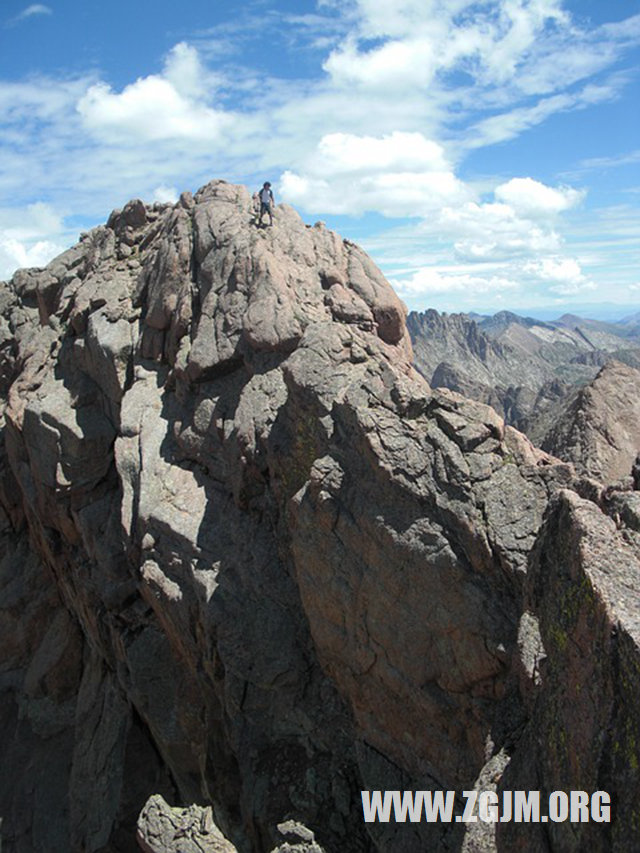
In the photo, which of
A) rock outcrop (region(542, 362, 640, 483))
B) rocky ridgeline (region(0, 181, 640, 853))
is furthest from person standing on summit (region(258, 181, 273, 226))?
rock outcrop (region(542, 362, 640, 483))

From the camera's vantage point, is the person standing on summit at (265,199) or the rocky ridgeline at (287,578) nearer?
the rocky ridgeline at (287,578)

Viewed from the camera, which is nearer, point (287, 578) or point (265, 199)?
point (287, 578)

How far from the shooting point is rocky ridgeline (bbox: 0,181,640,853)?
1269 centimetres

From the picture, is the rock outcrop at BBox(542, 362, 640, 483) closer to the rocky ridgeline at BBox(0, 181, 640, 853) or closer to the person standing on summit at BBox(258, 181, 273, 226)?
the rocky ridgeline at BBox(0, 181, 640, 853)

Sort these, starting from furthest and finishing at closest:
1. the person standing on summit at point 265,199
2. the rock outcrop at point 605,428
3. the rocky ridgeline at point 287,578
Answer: the person standing on summit at point 265,199 < the rock outcrop at point 605,428 < the rocky ridgeline at point 287,578

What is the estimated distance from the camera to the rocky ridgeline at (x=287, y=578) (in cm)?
1269

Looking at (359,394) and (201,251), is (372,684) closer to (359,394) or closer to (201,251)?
(359,394)

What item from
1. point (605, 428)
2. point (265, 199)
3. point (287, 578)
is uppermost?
point (265, 199)

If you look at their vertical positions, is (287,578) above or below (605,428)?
below

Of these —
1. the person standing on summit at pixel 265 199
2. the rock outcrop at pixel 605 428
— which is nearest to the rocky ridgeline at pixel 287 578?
the person standing on summit at pixel 265 199

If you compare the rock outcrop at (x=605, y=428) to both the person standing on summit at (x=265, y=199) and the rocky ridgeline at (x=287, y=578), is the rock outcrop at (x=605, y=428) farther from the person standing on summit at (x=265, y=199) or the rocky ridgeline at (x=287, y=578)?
the person standing on summit at (x=265, y=199)

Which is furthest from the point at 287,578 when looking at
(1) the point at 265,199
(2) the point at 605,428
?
(1) the point at 265,199

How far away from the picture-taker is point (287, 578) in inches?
802

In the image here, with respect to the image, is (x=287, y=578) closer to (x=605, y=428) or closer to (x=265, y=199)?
(x=605, y=428)
